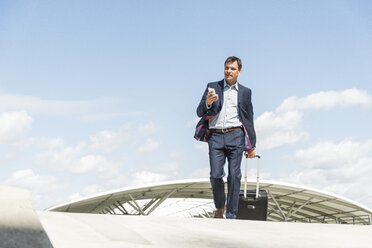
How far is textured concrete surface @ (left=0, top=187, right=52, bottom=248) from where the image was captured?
5.80 feet

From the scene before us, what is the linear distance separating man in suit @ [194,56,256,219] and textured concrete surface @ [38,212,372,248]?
2268 millimetres

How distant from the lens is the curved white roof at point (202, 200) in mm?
24922

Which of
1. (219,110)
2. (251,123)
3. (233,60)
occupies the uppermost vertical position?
(233,60)

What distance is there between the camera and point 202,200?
30875 mm

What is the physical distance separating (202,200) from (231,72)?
25.0m

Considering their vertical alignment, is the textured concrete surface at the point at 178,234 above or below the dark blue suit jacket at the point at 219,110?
below

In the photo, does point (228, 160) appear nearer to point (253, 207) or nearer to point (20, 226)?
point (253, 207)

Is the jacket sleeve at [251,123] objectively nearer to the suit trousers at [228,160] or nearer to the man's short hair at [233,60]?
the suit trousers at [228,160]

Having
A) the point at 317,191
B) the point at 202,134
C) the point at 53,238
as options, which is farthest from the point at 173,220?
the point at 317,191

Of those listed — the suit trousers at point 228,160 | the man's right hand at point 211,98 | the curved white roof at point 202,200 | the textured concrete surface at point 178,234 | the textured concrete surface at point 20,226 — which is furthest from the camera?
the curved white roof at point 202,200

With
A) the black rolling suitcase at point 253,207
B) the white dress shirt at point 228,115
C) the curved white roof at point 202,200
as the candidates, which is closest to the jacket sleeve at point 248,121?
the white dress shirt at point 228,115

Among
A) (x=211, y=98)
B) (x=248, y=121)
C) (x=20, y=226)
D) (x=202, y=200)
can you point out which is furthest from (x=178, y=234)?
(x=202, y=200)

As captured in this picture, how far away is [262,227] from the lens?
405 centimetres

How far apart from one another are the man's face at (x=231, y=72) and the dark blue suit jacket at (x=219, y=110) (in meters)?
0.12
